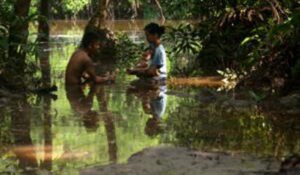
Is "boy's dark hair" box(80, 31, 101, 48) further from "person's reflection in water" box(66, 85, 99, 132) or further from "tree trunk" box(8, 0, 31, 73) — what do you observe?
"tree trunk" box(8, 0, 31, 73)

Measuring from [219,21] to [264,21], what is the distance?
1.41 metres

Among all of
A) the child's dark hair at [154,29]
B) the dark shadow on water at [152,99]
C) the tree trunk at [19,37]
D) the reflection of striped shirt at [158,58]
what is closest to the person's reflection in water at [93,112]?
the dark shadow on water at [152,99]

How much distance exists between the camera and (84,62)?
10.8 m

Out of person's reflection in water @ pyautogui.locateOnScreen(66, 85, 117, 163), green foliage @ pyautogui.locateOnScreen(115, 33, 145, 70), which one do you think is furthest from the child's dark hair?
green foliage @ pyautogui.locateOnScreen(115, 33, 145, 70)

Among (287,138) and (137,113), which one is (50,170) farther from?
(137,113)

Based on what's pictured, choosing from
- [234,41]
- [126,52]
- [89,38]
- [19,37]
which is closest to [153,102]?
[89,38]

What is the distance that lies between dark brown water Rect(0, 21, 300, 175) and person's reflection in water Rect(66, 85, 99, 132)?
12 mm

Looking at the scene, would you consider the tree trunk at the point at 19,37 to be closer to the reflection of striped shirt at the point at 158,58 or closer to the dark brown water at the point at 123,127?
the dark brown water at the point at 123,127

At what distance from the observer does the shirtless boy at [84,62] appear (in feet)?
35.4

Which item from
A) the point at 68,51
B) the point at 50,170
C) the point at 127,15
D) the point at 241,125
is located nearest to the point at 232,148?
the point at 241,125

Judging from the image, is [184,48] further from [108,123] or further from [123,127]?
[123,127]

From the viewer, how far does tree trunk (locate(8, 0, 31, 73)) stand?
34.2 feet

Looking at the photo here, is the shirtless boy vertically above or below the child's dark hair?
below

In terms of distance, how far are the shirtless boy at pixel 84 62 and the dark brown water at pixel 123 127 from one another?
17.7 inches
